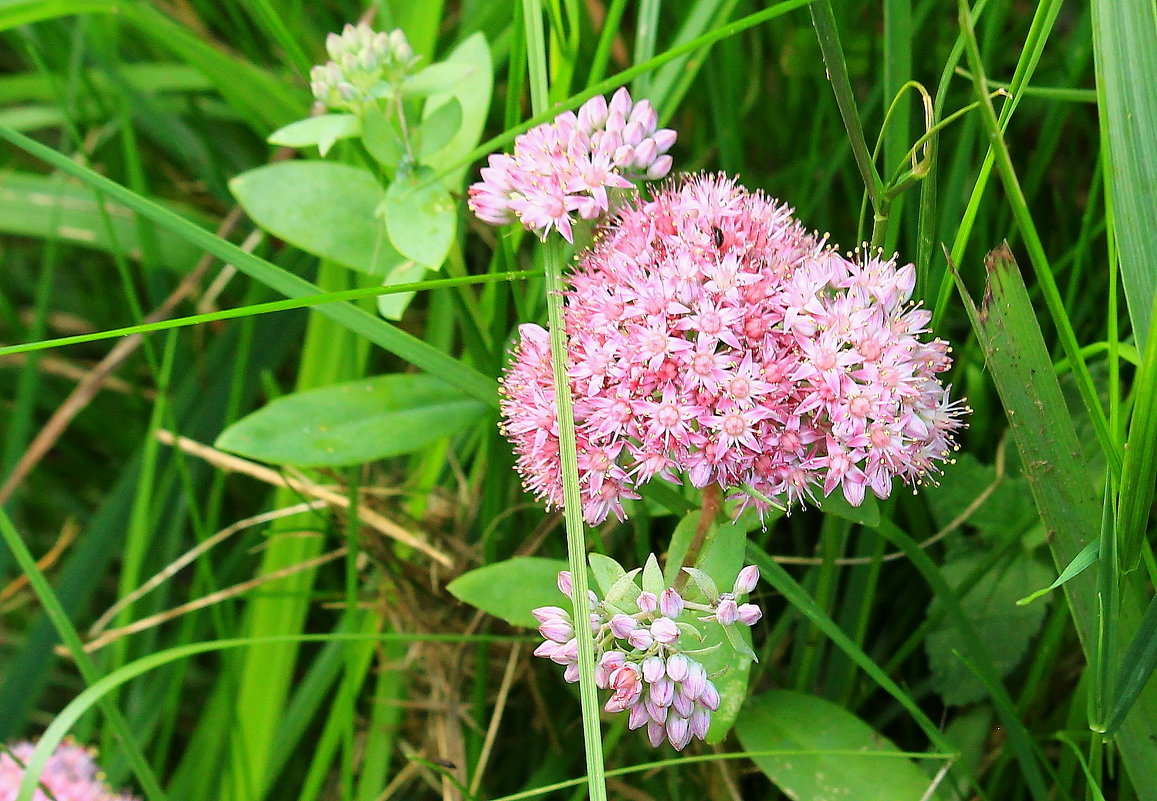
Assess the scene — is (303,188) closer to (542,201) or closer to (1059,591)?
(542,201)

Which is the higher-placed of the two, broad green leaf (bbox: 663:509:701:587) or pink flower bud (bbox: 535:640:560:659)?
broad green leaf (bbox: 663:509:701:587)

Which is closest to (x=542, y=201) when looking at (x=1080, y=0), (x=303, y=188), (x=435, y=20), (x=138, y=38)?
(x=303, y=188)

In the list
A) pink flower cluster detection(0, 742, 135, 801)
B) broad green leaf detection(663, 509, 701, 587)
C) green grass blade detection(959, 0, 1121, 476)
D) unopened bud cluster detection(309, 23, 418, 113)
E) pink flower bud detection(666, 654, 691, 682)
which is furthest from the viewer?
pink flower cluster detection(0, 742, 135, 801)

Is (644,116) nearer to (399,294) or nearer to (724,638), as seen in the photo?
(399,294)

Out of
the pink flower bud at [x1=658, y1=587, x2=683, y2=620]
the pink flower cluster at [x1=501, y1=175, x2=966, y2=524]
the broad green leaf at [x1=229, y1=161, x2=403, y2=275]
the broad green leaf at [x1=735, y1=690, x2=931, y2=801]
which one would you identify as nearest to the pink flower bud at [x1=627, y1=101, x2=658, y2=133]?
the pink flower cluster at [x1=501, y1=175, x2=966, y2=524]

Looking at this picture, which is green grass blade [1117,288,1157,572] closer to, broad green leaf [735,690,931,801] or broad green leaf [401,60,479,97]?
broad green leaf [735,690,931,801]

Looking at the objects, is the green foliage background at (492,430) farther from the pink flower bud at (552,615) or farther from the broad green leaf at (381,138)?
the pink flower bud at (552,615)
